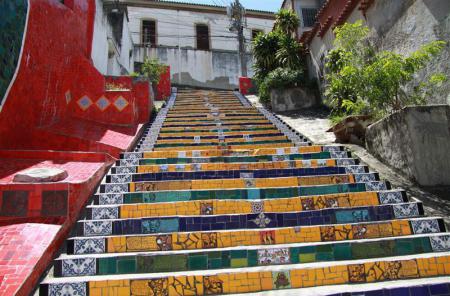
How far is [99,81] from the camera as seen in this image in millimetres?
8836

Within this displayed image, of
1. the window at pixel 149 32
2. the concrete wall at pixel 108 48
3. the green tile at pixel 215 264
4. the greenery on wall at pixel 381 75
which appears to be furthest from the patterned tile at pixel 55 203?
the window at pixel 149 32

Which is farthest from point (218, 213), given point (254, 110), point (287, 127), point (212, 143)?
point (254, 110)

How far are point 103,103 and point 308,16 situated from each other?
34.2ft

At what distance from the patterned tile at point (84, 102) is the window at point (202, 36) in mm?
14922

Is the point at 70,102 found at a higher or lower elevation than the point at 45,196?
higher

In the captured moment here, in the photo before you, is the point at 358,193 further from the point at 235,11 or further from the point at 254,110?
the point at 235,11

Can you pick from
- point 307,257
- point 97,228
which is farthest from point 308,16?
point 97,228

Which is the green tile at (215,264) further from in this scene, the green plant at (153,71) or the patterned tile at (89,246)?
the green plant at (153,71)

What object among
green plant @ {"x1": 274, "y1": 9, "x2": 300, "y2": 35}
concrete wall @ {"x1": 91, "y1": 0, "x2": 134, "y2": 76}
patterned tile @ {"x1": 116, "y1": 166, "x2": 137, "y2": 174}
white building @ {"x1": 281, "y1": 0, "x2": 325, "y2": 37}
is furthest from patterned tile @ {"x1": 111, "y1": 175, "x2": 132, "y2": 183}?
white building @ {"x1": 281, "y1": 0, "x2": 325, "y2": 37}

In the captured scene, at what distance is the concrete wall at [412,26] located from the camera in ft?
18.5

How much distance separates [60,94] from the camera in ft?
24.4

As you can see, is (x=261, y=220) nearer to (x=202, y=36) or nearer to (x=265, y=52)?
(x=265, y=52)

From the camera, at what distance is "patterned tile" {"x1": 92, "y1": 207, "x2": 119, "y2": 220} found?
13.2ft

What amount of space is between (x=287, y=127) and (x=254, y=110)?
2720mm
